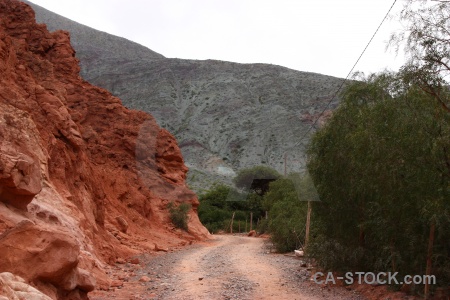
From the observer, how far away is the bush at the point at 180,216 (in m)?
29.5

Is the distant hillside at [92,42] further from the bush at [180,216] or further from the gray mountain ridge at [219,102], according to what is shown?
the bush at [180,216]

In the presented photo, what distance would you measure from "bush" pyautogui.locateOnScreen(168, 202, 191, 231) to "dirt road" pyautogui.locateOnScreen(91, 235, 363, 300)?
12.2m

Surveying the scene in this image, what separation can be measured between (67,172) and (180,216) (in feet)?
47.5

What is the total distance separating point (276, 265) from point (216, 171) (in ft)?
146

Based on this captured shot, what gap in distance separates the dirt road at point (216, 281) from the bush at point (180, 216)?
12.2 metres

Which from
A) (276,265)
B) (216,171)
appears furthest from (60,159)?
(216,171)

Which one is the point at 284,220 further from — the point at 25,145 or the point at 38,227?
the point at 38,227

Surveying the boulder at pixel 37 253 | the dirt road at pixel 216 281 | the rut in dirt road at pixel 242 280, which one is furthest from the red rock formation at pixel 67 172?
the rut in dirt road at pixel 242 280

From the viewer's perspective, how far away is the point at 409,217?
8.59 meters

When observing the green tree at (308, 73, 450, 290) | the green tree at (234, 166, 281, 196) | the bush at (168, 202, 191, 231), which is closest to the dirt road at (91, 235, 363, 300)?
the green tree at (308, 73, 450, 290)

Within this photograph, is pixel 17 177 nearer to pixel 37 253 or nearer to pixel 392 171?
pixel 37 253

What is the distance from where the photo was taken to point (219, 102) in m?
78.8

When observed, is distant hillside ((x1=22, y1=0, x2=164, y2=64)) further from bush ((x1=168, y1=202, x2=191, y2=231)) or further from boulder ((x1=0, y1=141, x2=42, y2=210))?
boulder ((x1=0, y1=141, x2=42, y2=210))

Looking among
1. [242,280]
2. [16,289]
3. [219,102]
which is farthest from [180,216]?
[219,102]
